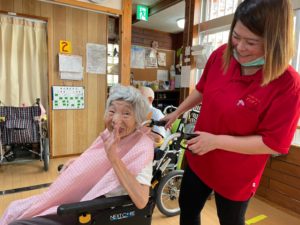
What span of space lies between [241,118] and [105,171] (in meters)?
0.67

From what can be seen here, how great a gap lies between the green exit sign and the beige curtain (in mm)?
1738

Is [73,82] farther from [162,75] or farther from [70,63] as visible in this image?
[162,75]

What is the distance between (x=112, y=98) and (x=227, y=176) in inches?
25.1

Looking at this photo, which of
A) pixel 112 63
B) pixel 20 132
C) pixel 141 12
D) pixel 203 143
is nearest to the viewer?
pixel 203 143

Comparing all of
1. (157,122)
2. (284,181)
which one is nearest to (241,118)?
(157,122)

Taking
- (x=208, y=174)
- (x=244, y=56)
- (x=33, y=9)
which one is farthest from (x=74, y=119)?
(x=244, y=56)

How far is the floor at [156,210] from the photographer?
204cm

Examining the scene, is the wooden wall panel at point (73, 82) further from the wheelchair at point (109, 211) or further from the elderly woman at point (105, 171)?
the wheelchair at point (109, 211)

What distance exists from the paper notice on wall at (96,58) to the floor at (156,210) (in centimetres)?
150

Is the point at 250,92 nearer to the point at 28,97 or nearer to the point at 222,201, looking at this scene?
the point at 222,201

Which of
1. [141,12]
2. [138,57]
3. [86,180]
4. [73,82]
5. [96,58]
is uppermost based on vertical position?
[141,12]

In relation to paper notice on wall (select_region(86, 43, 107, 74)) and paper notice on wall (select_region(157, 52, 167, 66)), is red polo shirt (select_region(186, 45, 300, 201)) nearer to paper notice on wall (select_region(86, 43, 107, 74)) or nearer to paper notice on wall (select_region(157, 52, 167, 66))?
paper notice on wall (select_region(86, 43, 107, 74))

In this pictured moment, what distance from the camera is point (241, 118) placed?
886 mm

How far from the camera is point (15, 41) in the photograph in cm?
315
